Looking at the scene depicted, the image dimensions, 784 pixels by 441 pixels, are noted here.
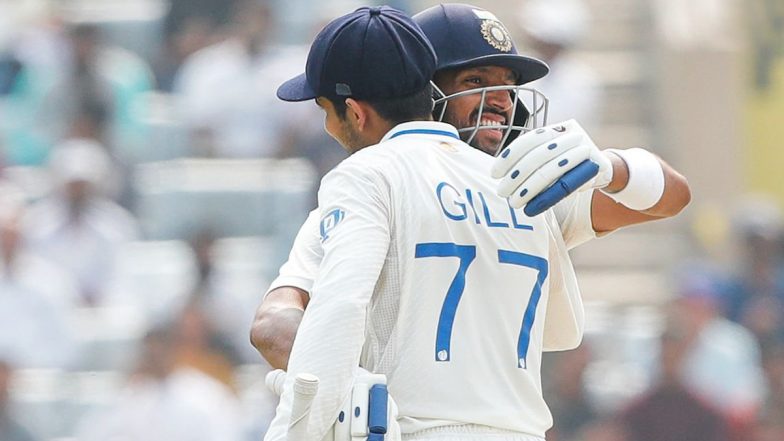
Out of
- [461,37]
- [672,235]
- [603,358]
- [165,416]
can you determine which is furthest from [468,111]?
[672,235]

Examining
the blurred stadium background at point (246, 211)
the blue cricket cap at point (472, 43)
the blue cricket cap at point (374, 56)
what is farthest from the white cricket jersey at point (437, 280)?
the blurred stadium background at point (246, 211)

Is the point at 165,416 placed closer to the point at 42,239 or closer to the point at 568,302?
the point at 42,239

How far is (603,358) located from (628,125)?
1.79 meters

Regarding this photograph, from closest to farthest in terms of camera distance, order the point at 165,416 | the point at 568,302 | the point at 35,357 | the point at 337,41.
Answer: the point at 337,41 < the point at 568,302 < the point at 165,416 < the point at 35,357

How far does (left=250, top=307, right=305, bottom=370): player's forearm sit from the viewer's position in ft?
9.16

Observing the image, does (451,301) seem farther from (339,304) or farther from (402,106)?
(402,106)

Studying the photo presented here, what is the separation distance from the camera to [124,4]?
339 inches

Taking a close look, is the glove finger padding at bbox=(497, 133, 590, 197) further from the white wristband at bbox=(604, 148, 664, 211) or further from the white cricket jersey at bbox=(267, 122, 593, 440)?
the white wristband at bbox=(604, 148, 664, 211)

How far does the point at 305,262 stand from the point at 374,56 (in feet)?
1.38

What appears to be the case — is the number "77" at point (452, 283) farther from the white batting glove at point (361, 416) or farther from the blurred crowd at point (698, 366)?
the blurred crowd at point (698, 366)

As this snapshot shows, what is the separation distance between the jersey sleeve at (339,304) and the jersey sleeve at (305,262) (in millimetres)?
277

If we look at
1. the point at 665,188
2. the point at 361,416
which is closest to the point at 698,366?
the point at 665,188

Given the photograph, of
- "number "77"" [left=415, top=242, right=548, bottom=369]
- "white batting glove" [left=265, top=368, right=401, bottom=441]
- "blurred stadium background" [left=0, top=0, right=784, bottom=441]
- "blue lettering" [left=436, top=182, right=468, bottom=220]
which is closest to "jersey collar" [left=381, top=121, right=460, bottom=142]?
"blue lettering" [left=436, top=182, right=468, bottom=220]

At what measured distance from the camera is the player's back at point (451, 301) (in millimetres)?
2617
